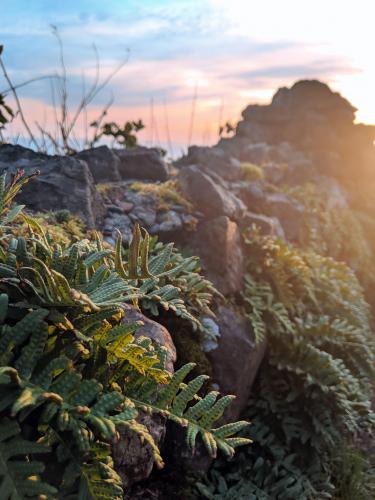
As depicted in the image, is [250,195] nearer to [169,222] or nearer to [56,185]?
[169,222]

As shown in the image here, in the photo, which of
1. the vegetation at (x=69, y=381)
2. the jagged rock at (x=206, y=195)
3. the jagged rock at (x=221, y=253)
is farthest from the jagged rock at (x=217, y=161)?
the vegetation at (x=69, y=381)

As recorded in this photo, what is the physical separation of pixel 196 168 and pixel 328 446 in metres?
3.63

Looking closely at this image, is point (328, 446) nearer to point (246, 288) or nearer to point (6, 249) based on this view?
point (246, 288)

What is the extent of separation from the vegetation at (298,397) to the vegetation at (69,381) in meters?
1.93

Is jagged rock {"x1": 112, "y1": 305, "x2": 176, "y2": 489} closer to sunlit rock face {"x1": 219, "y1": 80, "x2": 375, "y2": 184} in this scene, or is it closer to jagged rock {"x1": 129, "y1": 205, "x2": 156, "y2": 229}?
jagged rock {"x1": 129, "y1": 205, "x2": 156, "y2": 229}

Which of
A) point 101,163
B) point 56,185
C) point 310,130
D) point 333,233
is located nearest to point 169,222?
point 56,185

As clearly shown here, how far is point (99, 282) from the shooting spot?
7.91ft

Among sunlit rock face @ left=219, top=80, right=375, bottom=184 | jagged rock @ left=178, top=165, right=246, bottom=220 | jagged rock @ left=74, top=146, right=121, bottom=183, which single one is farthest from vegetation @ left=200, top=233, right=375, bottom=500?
sunlit rock face @ left=219, top=80, right=375, bottom=184

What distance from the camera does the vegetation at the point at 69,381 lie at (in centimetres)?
193

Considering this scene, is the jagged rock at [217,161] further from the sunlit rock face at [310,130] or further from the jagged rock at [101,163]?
the sunlit rock face at [310,130]

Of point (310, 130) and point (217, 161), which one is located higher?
point (310, 130)

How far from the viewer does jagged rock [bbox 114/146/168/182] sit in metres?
7.91

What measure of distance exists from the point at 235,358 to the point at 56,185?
242 centimetres

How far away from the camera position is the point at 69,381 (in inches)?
79.6
